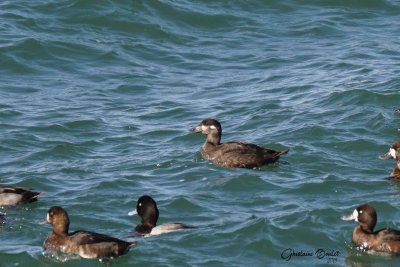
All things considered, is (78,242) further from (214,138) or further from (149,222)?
(214,138)

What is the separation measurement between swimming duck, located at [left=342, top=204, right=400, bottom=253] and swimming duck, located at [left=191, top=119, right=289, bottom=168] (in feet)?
10.9

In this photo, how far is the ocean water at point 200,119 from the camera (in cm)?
1499

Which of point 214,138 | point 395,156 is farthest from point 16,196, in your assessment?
point 395,156

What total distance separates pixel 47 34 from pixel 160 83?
3.65 m

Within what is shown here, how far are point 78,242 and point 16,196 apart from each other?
7.13 feet

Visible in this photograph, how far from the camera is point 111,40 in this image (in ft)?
85.7

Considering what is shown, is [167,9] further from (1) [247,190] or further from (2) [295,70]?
(1) [247,190]

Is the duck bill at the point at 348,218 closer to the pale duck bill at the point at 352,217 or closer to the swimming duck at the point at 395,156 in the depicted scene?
the pale duck bill at the point at 352,217

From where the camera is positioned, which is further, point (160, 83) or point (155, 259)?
point (160, 83)

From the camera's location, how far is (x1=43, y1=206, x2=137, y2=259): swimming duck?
14000 millimetres

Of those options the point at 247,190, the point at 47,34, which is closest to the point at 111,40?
the point at 47,34

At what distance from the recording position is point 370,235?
1446 centimetres

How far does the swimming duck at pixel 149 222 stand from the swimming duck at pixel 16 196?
1737 mm

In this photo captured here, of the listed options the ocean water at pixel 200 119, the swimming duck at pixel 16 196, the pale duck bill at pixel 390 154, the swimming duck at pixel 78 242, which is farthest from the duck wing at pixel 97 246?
the pale duck bill at pixel 390 154
